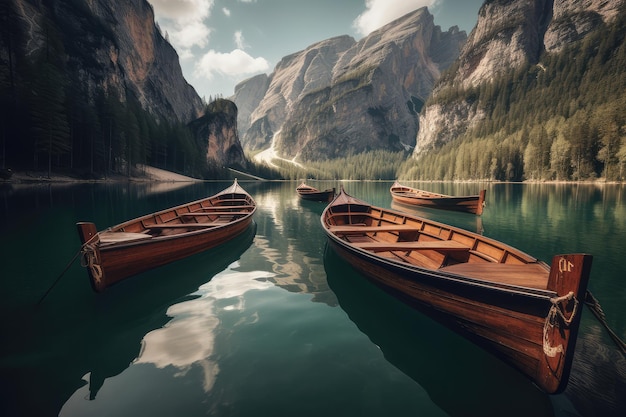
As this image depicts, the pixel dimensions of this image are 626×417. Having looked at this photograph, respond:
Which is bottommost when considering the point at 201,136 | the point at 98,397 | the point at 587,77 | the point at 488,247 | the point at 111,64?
the point at 98,397

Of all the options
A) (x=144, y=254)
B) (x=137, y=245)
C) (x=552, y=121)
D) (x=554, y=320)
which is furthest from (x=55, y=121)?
(x=552, y=121)

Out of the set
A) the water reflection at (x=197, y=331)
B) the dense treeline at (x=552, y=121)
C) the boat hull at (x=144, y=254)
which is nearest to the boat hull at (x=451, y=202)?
the water reflection at (x=197, y=331)

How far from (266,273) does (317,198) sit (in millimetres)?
25249

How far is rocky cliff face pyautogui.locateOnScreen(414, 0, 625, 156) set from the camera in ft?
416

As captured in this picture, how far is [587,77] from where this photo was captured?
10525 cm

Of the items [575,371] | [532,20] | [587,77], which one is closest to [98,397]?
[575,371]

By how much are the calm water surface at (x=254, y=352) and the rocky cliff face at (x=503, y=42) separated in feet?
536

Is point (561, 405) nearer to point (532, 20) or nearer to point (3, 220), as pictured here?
point (3, 220)

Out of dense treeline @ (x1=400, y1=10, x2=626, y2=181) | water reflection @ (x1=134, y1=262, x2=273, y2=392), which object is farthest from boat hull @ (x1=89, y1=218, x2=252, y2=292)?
dense treeline @ (x1=400, y1=10, x2=626, y2=181)

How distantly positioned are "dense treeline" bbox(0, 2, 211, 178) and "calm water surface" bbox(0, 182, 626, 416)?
49539 millimetres

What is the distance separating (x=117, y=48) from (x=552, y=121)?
5616 inches

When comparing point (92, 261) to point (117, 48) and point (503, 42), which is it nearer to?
point (117, 48)

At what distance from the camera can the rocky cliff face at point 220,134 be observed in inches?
4895

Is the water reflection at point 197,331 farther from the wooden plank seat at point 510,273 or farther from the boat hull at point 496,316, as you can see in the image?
the wooden plank seat at point 510,273
